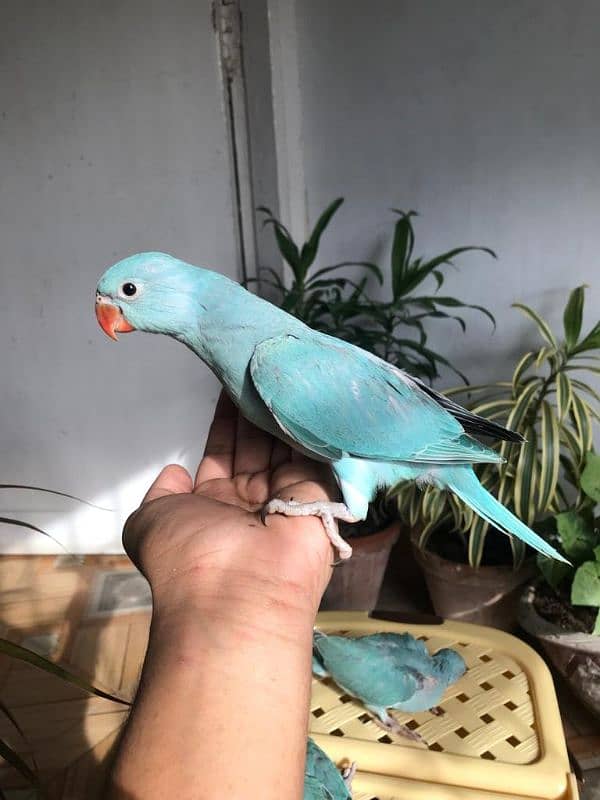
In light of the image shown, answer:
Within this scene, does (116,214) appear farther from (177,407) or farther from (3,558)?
(3,558)

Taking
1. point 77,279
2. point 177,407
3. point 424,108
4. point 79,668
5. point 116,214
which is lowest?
point 79,668

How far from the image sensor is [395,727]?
130 centimetres

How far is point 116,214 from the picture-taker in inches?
81.0

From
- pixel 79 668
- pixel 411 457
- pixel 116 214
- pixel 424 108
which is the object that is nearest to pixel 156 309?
pixel 411 457

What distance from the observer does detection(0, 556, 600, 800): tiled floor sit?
162 centimetres

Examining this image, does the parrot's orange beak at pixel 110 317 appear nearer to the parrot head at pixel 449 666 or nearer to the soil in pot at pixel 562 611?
the parrot head at pixel 449 666

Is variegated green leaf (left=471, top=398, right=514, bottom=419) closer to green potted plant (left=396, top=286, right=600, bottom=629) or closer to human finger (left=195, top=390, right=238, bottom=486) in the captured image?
green potted plant (left=396, top=286, right=600, bottom=629)

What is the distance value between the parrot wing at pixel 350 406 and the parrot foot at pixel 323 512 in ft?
0.31

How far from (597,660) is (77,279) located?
6.83 feet

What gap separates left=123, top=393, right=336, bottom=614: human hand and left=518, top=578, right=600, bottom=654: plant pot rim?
0.90 m

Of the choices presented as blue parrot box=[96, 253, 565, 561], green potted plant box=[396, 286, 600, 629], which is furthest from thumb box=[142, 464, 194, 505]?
green potted plant box=[396, 286, 600, 629]

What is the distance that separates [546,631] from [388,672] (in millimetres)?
599

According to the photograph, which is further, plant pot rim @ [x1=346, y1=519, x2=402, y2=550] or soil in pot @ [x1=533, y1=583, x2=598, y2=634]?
plant pot rim @ [x1=346, y1=519, x2=402, y2=550]

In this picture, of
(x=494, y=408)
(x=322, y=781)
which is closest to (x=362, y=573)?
(x=494, y=408)
